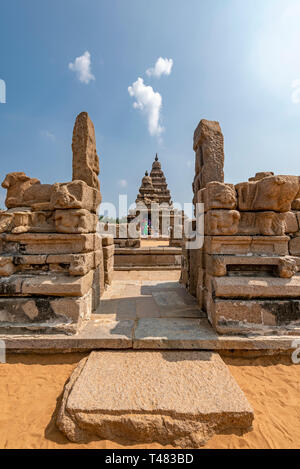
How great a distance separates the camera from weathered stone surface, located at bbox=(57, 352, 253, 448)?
166cm

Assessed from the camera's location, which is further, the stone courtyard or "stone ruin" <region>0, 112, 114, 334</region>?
"stone ruin" <region>0, 112, 114, 334</region>

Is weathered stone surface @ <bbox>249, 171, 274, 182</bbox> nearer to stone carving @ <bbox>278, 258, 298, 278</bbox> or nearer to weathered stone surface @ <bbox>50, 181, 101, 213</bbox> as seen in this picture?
stone carving @ <bbox>278, 258, 298, 278</bbox>

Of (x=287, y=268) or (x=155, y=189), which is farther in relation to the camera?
(x=155, y=189)

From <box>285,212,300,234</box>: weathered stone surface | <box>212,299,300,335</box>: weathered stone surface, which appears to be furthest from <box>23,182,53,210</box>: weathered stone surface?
<box>285,212,300,234</box>: weathered stone surface

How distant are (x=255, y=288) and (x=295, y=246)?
1.30 m

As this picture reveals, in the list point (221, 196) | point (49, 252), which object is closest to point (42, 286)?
point (49, 252)

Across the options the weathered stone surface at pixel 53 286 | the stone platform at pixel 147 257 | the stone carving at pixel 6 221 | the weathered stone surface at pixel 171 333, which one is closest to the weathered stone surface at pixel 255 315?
the weathered stone surface at pixel 171 333

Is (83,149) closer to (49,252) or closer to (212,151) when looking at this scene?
(49,252)

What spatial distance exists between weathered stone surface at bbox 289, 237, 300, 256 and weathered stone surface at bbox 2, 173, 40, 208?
4.33 m

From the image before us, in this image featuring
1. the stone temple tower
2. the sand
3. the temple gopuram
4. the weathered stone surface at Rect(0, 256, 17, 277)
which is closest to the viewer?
the sand

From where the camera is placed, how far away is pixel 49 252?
3012 millimetres
